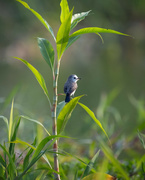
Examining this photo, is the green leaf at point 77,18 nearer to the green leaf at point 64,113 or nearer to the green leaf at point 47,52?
the green leaf at point 47,52

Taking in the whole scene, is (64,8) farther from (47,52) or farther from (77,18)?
(47,52)

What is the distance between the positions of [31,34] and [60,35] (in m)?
18.5

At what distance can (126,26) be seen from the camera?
24.2 meters

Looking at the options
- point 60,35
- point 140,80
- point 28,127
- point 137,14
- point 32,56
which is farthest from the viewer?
point 137,14

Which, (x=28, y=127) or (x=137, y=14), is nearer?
(x=28, y=127)

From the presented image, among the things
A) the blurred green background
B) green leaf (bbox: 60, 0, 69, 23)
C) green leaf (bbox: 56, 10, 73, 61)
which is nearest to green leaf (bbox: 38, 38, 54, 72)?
green leaf (bbox: 56, 10, 73, 61)

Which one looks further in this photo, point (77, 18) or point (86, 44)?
point (86, 44)

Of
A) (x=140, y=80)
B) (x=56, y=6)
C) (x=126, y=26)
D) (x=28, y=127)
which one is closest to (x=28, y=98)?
(x=28, y=127)

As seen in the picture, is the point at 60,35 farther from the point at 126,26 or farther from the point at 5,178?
the point at 126,26

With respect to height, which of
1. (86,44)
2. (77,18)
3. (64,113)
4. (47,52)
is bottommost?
(86,44)

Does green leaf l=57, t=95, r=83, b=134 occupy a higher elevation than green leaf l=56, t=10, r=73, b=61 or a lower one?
lower

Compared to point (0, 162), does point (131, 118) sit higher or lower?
lower

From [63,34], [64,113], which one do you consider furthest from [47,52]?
[64,113]

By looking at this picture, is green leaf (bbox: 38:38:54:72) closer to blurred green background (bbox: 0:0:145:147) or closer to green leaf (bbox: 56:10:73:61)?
green leaf (bbox: 56:10:73:61)
